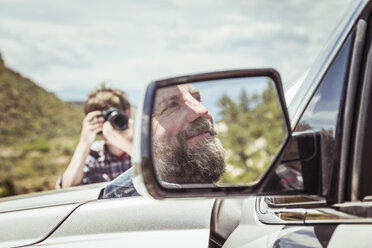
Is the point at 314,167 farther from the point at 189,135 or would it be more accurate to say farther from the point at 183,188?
the point at 189,135

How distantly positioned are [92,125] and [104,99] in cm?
81

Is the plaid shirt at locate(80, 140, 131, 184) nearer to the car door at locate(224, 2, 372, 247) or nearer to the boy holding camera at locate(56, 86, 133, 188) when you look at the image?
the boy holding camera at locate(56, 86, 133, 188)

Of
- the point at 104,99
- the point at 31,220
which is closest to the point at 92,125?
the point at 104,99

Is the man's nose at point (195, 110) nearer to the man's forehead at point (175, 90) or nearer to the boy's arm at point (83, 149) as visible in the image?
the man's forehead at point (175, 90)

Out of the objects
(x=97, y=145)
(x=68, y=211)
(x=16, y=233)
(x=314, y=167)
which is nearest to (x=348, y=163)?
(x=314, y=167)

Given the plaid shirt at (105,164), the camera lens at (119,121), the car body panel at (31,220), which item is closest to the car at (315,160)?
→ the car body panel at (31,220)

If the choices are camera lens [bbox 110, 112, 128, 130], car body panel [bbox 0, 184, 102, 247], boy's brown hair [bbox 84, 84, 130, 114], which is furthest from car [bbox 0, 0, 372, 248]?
boy's brown hair [bbox 84, 84, 130, 114]

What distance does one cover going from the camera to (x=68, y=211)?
5.36ft

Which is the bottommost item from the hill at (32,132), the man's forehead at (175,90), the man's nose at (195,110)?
the hill at (32,132)

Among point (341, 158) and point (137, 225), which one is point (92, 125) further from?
point (341, 158)

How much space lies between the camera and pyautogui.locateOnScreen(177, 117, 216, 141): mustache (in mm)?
1261

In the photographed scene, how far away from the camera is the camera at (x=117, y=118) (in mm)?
3545

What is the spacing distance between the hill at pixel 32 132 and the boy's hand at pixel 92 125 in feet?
50.6

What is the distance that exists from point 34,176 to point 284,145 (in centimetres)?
2171
